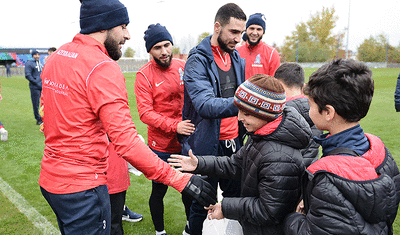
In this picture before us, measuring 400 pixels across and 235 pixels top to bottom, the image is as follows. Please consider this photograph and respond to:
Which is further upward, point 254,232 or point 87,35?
point 87,35

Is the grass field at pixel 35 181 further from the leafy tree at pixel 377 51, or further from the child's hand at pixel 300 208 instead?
the leafy tree at pixel 377 51

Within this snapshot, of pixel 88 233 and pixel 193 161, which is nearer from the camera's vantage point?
pixel 88 233

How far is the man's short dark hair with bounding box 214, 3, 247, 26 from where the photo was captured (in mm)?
2480

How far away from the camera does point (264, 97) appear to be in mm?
1609

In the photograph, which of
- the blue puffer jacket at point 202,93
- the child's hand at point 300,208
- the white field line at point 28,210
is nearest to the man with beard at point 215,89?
the blue puffer jacket at point 202,93

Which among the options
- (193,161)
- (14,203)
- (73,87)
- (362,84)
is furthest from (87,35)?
(14,203)

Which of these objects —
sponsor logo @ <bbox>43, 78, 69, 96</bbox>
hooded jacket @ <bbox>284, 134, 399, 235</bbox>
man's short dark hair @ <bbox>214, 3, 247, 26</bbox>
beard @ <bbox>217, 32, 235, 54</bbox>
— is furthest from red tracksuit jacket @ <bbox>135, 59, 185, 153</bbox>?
hooded jacket @ <bbox>284, 134, 399, 235</bbox>

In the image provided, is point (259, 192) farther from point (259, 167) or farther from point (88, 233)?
point (88, 233)

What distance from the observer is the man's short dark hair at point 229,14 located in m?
2.48

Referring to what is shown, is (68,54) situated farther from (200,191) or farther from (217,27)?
(217,27)

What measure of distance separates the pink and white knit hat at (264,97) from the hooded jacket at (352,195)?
467 millimetres

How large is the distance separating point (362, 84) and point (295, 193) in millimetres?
679

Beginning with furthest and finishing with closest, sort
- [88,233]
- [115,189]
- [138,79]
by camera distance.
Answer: [138,79]
[115,189]
[88,233]

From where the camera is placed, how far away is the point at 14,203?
3670 mm
